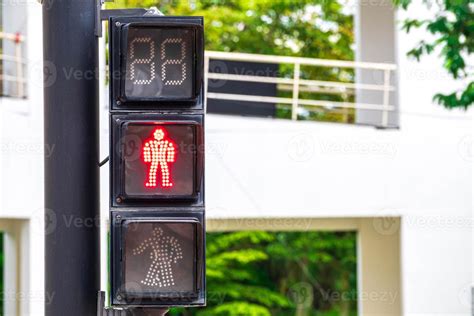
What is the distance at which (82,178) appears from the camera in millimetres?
4008

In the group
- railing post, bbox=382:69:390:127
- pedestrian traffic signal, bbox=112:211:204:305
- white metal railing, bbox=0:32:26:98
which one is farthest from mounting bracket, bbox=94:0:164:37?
railing post, bbox=382:69:390:127

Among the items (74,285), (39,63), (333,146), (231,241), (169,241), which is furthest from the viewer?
(231,241)

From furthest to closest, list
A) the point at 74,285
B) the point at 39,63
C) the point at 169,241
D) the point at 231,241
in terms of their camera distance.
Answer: the point at 231,241 → the point at 39,63 → the point at 74,285 → the point at 169,241

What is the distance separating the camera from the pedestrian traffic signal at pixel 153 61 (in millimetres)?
3770

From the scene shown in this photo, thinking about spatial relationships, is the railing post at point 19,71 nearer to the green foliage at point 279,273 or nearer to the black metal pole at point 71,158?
the black metal pole at point 71,158

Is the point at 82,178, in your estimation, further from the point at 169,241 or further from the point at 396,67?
the point at 396,67

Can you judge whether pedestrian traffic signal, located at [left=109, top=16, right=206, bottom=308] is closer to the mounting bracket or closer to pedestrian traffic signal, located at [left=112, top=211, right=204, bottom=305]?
pedestrian traffic signal, located at [left=112, top=211, right=204, bottom=305]

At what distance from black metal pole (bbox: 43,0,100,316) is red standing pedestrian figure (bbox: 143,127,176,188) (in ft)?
1.16

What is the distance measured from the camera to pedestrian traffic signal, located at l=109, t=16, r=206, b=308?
3.69 meters

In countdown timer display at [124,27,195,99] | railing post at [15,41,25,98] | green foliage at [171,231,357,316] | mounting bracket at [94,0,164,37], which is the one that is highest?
railing post at [15,41,25,98]

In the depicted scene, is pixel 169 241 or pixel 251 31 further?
pixel 251 31

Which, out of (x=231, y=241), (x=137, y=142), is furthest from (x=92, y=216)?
(x=231, y=241)

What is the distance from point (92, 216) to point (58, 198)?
138 mm

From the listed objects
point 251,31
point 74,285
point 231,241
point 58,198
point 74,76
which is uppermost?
point 251,31
